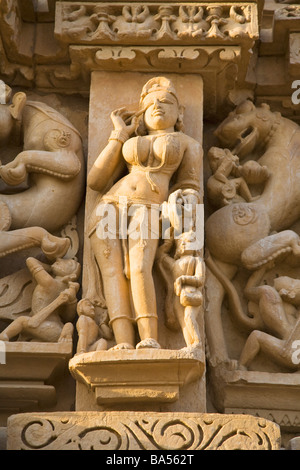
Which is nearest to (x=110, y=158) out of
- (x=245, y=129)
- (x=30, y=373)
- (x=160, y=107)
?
(x=160, y=107)

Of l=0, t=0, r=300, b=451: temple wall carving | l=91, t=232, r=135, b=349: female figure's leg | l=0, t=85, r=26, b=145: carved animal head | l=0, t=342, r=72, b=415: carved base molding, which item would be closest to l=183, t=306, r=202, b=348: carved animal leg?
l=0, t=0, r=300, b=451: temple wall carving

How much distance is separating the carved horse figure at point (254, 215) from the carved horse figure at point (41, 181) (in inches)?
33.2

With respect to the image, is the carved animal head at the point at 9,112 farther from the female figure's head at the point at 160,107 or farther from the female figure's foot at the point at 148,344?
the female figure's foot at the point at 148,344

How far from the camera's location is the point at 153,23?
6734 millimetres

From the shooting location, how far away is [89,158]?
6.55 meters

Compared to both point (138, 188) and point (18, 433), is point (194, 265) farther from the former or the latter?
point (18, 433)

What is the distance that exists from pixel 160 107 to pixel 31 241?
3.41 feet

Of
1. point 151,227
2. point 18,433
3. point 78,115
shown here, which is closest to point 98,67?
point 78,115

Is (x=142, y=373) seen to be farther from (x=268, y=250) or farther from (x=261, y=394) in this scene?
(x=268, y=250)

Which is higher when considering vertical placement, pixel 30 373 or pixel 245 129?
pixel 245 129

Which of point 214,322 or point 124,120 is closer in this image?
point 214,322

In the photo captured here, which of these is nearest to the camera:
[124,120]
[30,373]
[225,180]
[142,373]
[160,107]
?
[142,373]

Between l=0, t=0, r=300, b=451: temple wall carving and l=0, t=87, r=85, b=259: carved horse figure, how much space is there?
1cm

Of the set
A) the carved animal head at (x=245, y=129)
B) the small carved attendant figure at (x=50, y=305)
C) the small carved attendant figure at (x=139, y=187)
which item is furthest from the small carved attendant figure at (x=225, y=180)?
the small carved attendant figure at (x=50, y=305)
